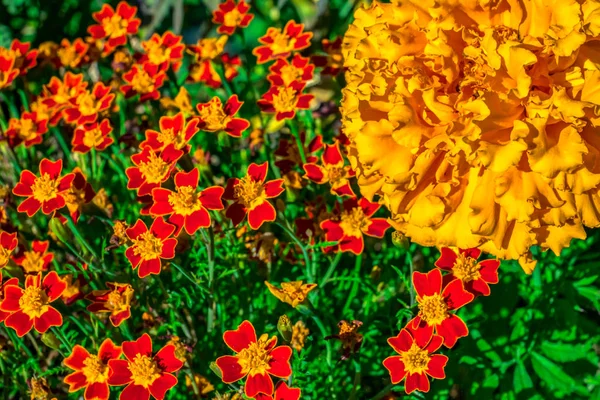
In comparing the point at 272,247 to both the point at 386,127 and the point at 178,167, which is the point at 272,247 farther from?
the point at 386,127

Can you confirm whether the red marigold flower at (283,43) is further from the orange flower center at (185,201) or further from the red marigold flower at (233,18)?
the orange flower center at (185,201)

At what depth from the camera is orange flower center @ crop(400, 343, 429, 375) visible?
3.43 ft

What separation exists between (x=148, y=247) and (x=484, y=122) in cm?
59

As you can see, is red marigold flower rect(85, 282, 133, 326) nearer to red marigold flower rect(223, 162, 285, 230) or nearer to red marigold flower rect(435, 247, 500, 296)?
red marigold flower rect(223, 162, 285, 230)

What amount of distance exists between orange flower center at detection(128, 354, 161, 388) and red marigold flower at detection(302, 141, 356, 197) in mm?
471

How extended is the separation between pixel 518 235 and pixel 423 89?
0.92ft

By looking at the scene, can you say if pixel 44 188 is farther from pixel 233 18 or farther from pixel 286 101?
pixel 233 18

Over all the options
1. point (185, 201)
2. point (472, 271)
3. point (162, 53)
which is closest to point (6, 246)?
point (185, 201)

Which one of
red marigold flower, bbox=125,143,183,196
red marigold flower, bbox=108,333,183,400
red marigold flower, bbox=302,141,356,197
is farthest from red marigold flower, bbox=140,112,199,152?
red marigold flower, bbox=108,333,183,400

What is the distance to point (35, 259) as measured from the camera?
1.38 metres

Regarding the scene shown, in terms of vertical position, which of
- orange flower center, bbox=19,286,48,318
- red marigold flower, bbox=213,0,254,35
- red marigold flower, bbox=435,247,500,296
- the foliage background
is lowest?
the foliage background

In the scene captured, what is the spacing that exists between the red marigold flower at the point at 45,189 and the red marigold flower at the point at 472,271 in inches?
27.4

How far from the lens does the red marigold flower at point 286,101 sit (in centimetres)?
139

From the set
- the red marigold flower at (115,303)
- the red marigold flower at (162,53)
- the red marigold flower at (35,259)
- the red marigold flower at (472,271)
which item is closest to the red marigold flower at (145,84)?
the red marigold flower at (162,53)
